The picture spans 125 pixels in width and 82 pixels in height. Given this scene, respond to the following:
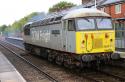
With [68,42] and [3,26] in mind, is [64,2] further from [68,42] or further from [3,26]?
[68,42]

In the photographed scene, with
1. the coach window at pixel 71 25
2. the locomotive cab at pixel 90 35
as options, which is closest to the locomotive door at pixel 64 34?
the locomotive cab at pixel 90 35

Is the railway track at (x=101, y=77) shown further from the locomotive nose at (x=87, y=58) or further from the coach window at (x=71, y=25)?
the coach window at (x=71, y=25)

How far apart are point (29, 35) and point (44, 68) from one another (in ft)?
32.3

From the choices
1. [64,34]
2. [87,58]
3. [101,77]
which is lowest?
[101,77]

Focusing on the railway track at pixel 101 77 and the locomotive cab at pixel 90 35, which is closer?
the railway track at pixel 101 77

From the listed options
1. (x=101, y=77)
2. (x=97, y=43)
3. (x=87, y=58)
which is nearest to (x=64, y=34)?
(x=97, y=43)

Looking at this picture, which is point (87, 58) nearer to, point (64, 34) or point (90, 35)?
point (90, 35)

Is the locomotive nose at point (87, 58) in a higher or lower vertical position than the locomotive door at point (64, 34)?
lower

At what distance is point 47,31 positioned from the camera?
71.0ft

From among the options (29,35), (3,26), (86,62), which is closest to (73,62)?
(86,62)

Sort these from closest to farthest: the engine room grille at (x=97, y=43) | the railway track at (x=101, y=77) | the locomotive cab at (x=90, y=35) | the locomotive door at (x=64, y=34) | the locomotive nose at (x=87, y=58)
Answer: the railway track at (x=101, y=77) < the locomotive nose at (x=87, y=58) < the locomotive cab at (x=90, y=35) < the engine room grille at (x=97, y=43) < the locomotive door at (x=64, y=34)

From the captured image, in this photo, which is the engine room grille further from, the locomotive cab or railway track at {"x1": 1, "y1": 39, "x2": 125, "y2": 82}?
railway track at {"x1": 1, "y1": 39, "x2": 125, "y2": 82}

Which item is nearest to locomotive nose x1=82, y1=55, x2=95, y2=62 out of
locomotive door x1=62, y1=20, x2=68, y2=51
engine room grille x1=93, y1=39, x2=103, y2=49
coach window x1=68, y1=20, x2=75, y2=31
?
engine room grille x1=93, y1=39, x2=103, y2=49

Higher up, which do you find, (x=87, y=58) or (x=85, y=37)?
(x=85, y=37)
